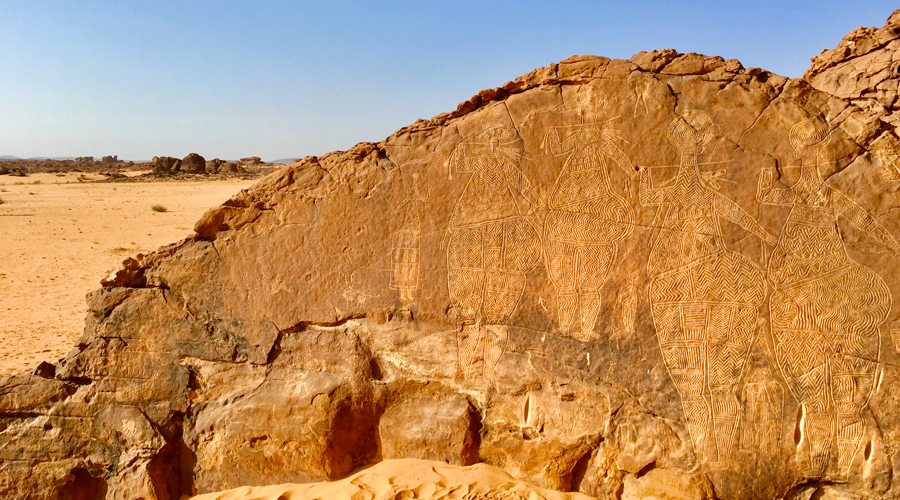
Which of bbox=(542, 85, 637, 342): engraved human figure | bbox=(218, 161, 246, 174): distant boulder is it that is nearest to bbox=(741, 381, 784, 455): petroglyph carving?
bbox=(542, 85, 637, 342): engraved human figure

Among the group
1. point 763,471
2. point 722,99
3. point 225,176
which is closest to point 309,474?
point 763,471

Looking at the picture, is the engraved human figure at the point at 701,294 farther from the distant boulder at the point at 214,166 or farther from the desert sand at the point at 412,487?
the distant boulder at the point at 214,166

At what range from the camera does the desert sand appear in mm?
4164

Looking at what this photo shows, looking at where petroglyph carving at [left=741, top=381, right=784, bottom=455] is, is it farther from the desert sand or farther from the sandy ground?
the sandy ground

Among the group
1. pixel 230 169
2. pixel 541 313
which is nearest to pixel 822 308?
pixel 541 313

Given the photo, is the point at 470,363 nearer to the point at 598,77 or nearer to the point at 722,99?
the point at 598,77

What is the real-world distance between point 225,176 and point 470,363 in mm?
36853

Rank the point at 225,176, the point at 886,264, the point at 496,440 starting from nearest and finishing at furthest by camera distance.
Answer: the point at 886,264
the point at 496,440
the point at 225,176

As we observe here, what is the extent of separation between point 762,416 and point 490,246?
2.05 m

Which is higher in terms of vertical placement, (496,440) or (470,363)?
(470,363)

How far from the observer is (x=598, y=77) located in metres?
4.30

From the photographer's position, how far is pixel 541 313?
431cm

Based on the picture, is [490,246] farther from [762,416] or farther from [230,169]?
[230,169]

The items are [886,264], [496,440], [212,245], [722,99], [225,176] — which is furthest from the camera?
[225,176]
